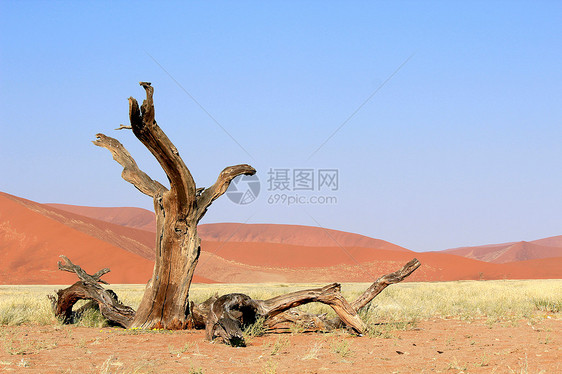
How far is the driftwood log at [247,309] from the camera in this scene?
9.06 metres

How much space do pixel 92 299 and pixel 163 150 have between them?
12.8ft

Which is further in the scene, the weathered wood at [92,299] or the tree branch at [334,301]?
the weathered wood at [92,299]

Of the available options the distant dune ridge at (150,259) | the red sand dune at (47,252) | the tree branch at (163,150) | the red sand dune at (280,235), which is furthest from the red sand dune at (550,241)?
the tree branch at (163,150)

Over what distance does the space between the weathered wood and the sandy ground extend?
40 cm

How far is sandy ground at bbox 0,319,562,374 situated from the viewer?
6852 mm

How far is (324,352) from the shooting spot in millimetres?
8117

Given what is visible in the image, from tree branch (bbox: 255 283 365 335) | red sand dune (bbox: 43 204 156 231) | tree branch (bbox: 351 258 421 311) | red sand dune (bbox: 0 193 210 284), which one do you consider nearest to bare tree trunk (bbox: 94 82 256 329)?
tree branch (bbox: 255 283 365 335)

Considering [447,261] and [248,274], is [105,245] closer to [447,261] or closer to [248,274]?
[248,274]

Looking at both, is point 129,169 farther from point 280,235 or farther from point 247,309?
point 280,235

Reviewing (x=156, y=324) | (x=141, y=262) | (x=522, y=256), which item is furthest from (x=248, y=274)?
(x=522, y=256)

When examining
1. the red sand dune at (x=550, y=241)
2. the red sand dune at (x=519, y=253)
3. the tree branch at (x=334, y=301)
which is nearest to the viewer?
the tree branch at (x=334, y=301)

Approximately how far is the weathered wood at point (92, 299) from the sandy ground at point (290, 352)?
1.32 feet

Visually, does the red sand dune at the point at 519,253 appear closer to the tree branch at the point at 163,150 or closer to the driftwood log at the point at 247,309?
the driftwood log at the point at 247,309

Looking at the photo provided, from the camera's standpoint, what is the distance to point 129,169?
11203 mm
